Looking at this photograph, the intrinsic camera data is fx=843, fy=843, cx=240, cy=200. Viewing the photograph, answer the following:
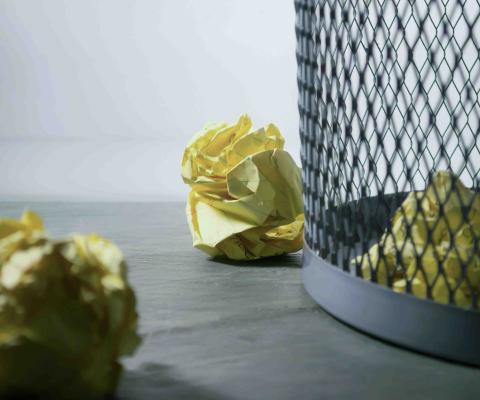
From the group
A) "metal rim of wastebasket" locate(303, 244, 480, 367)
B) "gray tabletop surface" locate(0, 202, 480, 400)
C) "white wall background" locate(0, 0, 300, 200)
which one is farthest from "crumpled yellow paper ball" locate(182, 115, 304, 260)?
"white wall background" locate(0, 0, 300, 200)

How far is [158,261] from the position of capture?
101 cm

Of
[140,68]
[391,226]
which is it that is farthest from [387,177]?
[140,68]

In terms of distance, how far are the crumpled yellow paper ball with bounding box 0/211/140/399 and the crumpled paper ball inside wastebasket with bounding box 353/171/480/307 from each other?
25 centimetres

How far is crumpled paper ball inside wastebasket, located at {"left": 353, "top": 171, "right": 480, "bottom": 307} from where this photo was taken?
0.70 meters

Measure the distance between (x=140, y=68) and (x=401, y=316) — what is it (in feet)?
5.99

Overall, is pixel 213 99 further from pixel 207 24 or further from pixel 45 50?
pixel 45 50

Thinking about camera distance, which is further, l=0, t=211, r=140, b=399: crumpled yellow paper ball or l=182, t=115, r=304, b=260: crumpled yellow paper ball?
l=182, t=115, r=304, b=260: crumpled yellow paper ball

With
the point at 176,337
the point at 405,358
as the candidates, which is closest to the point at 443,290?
the point at 405,358

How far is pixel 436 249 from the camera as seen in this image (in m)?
0.73

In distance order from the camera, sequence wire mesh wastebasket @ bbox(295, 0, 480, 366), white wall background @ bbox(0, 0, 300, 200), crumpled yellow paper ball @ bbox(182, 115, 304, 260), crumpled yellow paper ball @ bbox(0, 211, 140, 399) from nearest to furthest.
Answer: crumpled yellow paper ball @ bbox(0, 211, 140, 399) < wire mesh wastebasket @ bbox(295, 0, 480, 366) < crumpled yellow paper ball @ bbox(182, 115, 304, 260) < white wall background @ bbox(0, 0, 300, 200)

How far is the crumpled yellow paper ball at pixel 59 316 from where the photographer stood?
23.0 inches

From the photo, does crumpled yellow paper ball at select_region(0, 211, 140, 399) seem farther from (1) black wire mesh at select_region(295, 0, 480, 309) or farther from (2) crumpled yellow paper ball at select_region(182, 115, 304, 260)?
(2) crumpled yellow paper ball at select_region(182, 115, 304, 260)

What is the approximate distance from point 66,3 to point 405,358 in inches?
76.5

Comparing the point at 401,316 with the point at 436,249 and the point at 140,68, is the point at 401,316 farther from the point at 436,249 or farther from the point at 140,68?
the point at 140,68
